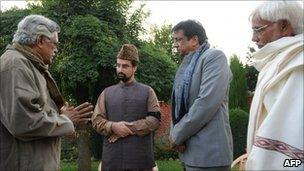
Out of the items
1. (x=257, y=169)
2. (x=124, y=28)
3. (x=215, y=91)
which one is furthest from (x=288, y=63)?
(x=124, y=28)

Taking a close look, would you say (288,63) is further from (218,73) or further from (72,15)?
(72,15)

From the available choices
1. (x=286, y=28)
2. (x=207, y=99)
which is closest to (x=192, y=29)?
(x=207, y=99)

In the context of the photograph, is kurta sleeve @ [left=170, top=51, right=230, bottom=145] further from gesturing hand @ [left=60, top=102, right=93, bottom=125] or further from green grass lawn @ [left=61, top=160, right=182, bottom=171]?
green grass lawn @ [left=61, top=160, right=182, bottom=171]

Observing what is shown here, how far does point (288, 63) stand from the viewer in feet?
7.66

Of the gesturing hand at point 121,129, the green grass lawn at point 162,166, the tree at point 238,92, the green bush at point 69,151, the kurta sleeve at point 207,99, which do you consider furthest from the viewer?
the tree at point 238,92

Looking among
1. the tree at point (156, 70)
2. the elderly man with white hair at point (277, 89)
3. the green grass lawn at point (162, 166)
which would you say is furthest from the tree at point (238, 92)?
the elderly man with white hair at point (277, 89)

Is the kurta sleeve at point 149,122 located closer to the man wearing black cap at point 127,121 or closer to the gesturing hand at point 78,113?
the man wearing black cap at point 127,121

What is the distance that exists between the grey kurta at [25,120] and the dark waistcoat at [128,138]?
4.74ft

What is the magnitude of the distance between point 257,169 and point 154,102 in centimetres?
274

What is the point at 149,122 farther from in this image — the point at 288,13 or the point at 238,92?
the point at 238,92

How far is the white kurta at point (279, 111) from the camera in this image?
86.2 inches

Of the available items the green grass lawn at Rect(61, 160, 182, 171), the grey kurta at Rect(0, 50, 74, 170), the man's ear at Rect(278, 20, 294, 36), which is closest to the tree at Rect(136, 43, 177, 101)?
the green grass lawn at Rect(61, 160, 182, 171)

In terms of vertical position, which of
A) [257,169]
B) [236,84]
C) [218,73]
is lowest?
[236,84]

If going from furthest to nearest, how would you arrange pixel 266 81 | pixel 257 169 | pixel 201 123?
1. pixel 201 123
2. pixel 266 81
3. pixel 257 169
